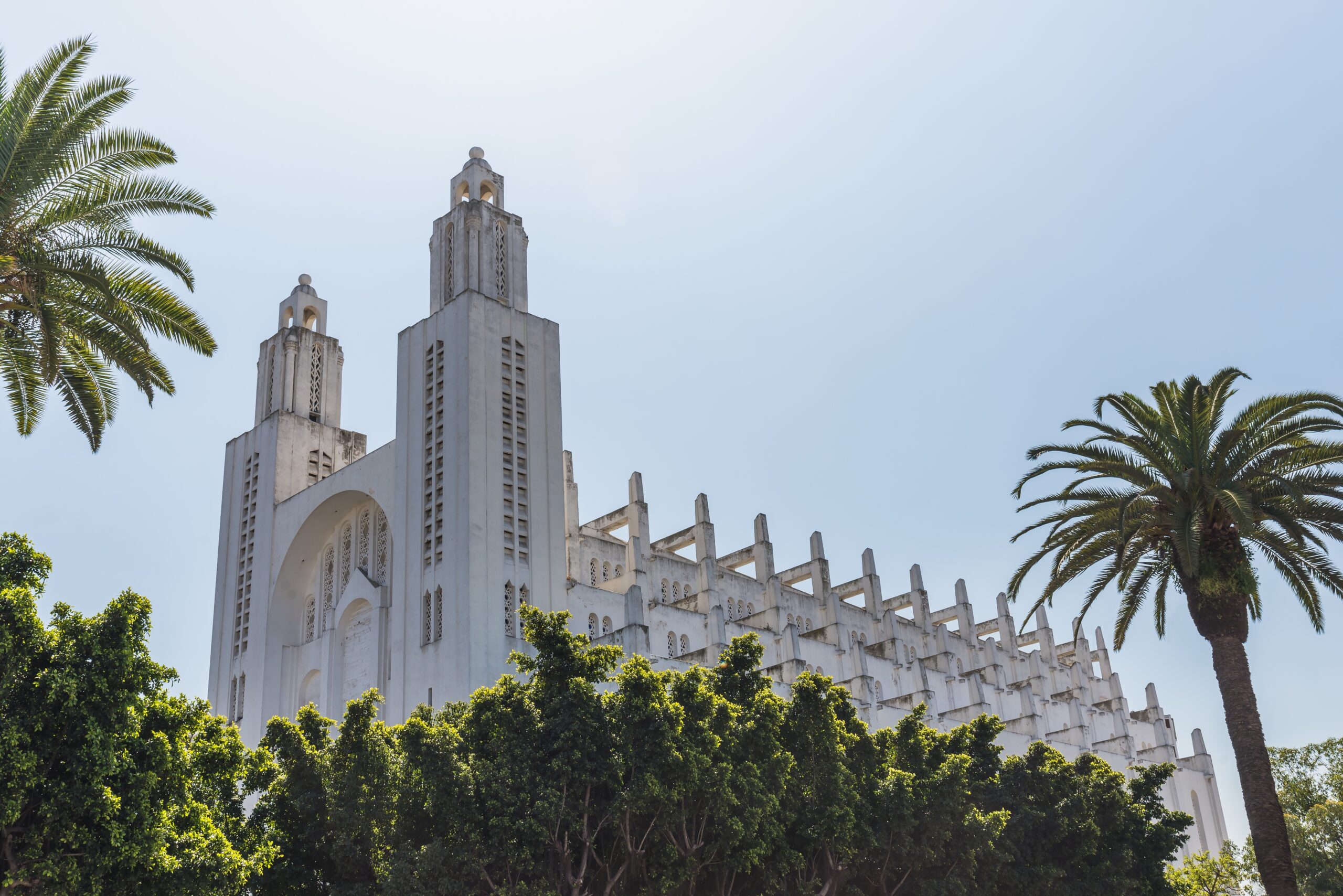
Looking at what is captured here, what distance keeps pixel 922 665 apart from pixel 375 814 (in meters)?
35.8

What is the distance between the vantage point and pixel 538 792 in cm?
2020

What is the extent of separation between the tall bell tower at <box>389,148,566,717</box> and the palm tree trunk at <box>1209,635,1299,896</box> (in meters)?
19.7

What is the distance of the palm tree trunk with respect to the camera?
20.8m

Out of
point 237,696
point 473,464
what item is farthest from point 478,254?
point 237,696

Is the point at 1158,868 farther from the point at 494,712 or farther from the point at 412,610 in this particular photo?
the point at 412,610

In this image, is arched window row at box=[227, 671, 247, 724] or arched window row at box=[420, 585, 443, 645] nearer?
arched window row at box=[420, 585, 443, 645]

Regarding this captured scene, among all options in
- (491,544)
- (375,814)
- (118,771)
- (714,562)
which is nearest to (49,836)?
(118,771)

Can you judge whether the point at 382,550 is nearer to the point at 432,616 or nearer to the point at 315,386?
the point at 432,616

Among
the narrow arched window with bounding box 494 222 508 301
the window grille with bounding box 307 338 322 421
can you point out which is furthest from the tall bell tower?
the window grille with bounding box 307 338 322 421

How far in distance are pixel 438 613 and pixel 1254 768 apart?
74.2ft

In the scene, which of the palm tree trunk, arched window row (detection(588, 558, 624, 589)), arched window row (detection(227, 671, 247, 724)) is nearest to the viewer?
the palm tree trunk

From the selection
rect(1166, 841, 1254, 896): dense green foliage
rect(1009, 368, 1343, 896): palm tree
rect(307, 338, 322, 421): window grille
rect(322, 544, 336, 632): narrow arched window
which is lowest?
rect(1166, 841, 1254, 896): dense green foliage

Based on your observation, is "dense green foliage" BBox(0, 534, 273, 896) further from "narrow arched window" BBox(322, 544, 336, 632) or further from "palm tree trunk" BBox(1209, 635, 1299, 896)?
"narrow arched window" BBox(322, 544, 336, 632)

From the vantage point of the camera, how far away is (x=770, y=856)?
22781 millimetres
